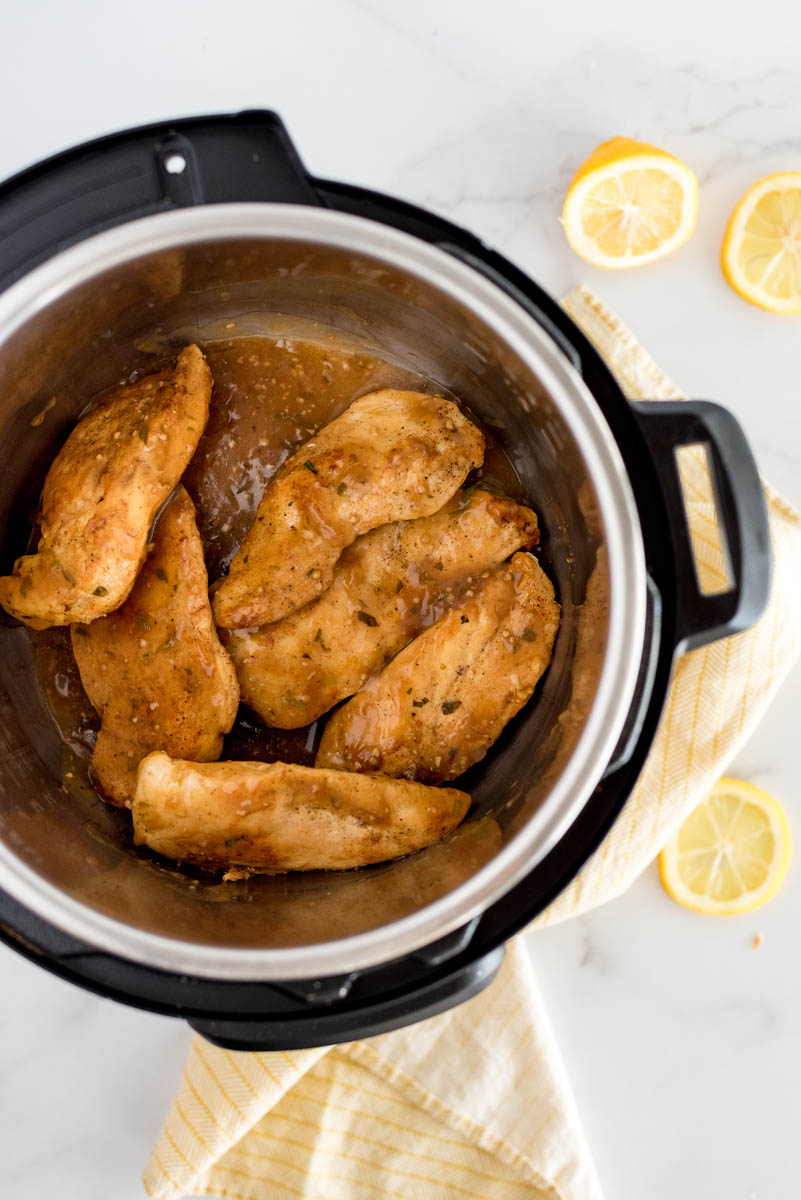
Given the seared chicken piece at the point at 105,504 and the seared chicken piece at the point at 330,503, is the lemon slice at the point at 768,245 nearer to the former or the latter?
the seared chicken piece at the point at 330,503

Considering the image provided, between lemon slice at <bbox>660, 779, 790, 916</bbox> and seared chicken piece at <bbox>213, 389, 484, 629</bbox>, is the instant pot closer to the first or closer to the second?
seared chicken piece at <bbox>213, 389, 484, 629</bbox>

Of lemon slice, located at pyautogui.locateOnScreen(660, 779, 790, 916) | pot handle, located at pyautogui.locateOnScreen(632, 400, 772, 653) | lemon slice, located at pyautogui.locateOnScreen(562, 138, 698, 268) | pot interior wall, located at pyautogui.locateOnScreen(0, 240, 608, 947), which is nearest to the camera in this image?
pot handle, located at pyautogui.locateOnScreen(632, 400, 772, 653)

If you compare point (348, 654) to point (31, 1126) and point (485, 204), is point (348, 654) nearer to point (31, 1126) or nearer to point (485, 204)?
point (485, 204)

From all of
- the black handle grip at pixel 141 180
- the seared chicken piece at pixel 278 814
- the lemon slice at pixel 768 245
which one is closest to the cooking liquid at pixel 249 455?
the seared chicken piece at pixel 278 814

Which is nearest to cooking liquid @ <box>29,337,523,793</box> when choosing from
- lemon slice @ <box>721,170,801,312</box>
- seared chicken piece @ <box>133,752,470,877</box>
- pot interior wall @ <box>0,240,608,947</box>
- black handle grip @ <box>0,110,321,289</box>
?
pot interior wall @ <box>0,240,608,947</box>

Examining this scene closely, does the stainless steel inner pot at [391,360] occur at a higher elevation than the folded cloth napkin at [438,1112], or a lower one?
higher
